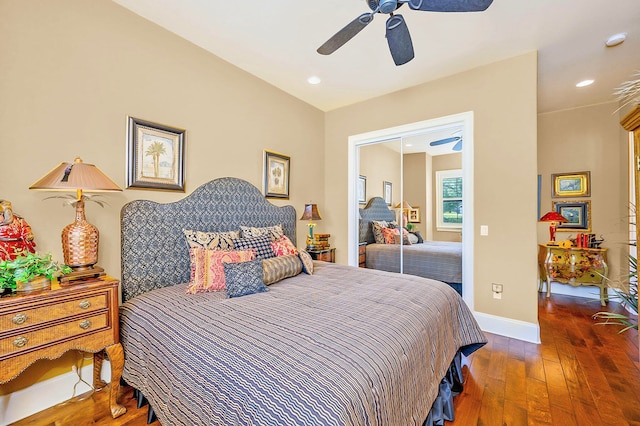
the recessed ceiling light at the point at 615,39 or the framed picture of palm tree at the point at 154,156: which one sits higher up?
the recessed ceiling light at the point at 615,39

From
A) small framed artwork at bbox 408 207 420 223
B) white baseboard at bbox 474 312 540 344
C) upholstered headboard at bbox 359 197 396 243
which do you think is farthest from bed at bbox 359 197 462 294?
white baseboard at bbox 474 312 540 344

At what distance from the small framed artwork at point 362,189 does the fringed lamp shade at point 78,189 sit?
10.0ft

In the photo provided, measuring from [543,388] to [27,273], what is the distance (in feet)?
11.0

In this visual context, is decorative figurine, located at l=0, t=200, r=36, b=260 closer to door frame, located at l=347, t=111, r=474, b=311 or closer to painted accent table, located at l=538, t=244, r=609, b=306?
door frame, located at l=347, t=111, r=474, b=311

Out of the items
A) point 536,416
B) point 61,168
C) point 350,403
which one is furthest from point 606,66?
point 61,168

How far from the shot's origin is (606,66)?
300 centimetres

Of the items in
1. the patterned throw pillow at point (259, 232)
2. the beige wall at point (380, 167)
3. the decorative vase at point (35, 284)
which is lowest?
the decorative vase at point (35, 284)

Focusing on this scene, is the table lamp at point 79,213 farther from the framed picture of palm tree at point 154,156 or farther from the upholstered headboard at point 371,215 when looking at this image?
the upholstered headboard at point 371,215

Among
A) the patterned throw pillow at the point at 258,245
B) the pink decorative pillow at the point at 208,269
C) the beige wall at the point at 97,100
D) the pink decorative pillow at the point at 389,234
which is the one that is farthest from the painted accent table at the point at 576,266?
the beige wall at the point at 97,100

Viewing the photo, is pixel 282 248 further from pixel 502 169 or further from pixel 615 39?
pixel 615 39

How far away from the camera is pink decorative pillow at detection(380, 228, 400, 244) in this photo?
374cm

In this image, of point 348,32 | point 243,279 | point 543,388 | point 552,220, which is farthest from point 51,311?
point 552,220

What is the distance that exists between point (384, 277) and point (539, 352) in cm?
167

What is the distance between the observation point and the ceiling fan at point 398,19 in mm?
1518
